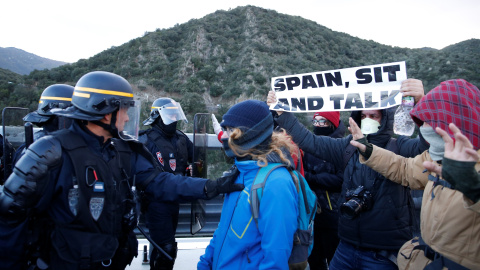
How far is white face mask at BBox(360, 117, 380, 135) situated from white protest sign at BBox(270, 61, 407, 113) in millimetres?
133

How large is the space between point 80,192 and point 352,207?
79.8 inches

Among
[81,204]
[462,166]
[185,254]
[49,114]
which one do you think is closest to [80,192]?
[81,204]

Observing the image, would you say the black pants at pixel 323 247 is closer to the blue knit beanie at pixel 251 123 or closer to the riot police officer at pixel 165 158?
the riot police officer at pixel 165 158

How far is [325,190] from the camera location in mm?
3658

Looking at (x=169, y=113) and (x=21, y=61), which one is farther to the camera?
(x=21, y=61)

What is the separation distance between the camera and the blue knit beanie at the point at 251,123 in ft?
6.85

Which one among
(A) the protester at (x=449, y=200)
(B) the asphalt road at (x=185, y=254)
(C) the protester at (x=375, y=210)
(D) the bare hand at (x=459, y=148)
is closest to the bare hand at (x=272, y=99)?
(C) the protester at (x=375, y=210)

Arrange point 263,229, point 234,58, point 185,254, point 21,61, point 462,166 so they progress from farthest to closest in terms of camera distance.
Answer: point 21,61 → point 234,58 → point 185,254 → point 263,229 → point 462,166

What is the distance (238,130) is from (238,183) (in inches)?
16.8

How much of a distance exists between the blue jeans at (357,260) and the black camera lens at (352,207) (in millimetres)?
328

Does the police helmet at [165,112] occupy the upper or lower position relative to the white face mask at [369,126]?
upper

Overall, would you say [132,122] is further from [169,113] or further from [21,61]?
[21,61]

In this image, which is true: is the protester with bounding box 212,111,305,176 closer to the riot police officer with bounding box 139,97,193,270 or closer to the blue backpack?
the blue backpack

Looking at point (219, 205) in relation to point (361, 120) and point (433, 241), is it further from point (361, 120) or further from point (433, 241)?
point (433, 241)
